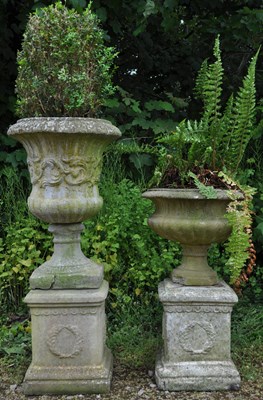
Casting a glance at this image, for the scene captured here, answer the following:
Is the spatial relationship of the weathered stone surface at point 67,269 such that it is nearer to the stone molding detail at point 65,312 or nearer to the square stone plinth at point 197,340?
the stone molding detail at point 65,312

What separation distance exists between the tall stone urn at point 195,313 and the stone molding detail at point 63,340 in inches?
21.8

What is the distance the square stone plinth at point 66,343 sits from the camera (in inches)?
112

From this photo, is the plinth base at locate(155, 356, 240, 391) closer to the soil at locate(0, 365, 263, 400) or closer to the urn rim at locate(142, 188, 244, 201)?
the soil at locate(0, 365, 263, 400)

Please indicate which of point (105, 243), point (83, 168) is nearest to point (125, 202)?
point (105, 243)

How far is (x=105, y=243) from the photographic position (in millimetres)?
3824

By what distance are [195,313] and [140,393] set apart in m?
0.61

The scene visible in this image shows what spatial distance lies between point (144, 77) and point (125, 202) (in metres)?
1.99

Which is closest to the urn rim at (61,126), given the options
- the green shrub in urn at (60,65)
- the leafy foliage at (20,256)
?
the green shrub in urn at (60,65)

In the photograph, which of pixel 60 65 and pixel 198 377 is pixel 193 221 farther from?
pixel 60 65

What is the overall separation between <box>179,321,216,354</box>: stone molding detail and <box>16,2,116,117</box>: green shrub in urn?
4.97ft

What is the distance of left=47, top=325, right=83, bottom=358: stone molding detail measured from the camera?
2.87m

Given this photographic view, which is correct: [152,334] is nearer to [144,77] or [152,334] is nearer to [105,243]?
[105,243]

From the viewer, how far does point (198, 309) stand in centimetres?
293

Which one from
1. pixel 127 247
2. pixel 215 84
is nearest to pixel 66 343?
pixel 127 247
